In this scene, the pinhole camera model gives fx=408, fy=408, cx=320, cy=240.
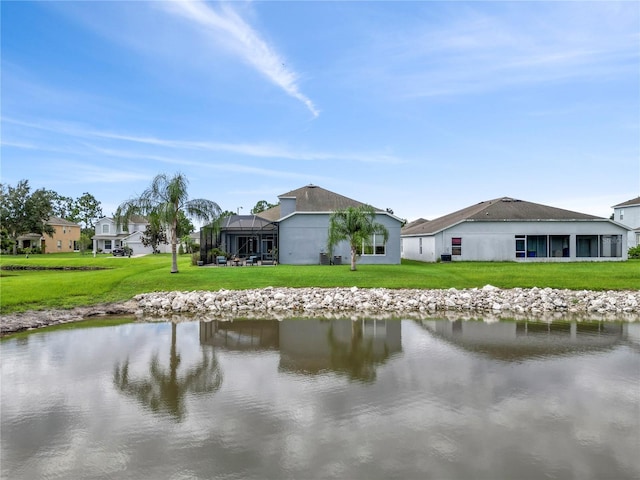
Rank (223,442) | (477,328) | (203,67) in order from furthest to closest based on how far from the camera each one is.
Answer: (203,67), (477,328), (223,442)

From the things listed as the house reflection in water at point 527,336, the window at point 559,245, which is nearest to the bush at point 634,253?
the window at point 559,245

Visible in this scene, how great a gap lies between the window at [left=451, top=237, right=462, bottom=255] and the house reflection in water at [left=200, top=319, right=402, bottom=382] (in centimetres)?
1809

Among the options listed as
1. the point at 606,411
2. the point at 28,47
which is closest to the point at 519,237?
the point at 606,411

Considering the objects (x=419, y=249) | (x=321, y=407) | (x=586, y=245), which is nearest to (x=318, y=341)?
(x=321, y=407)

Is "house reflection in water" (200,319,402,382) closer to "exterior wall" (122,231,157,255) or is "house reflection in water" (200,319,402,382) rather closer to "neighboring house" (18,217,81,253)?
"exterior wall" (122,231,157,255)

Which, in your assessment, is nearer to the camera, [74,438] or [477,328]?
[74,438]

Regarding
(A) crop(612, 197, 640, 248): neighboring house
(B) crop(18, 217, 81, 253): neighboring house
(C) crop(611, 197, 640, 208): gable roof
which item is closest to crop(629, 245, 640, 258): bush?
(A) crop(612, 197, 640, 248): neighboring house

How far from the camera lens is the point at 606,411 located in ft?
20.4

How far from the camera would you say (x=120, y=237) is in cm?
5578

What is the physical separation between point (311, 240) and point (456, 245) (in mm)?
10793

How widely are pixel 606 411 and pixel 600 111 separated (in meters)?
22.8

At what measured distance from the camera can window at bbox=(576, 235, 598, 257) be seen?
1195 inches

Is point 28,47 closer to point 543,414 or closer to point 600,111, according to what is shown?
point 543,414

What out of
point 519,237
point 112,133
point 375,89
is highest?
point 375,89
